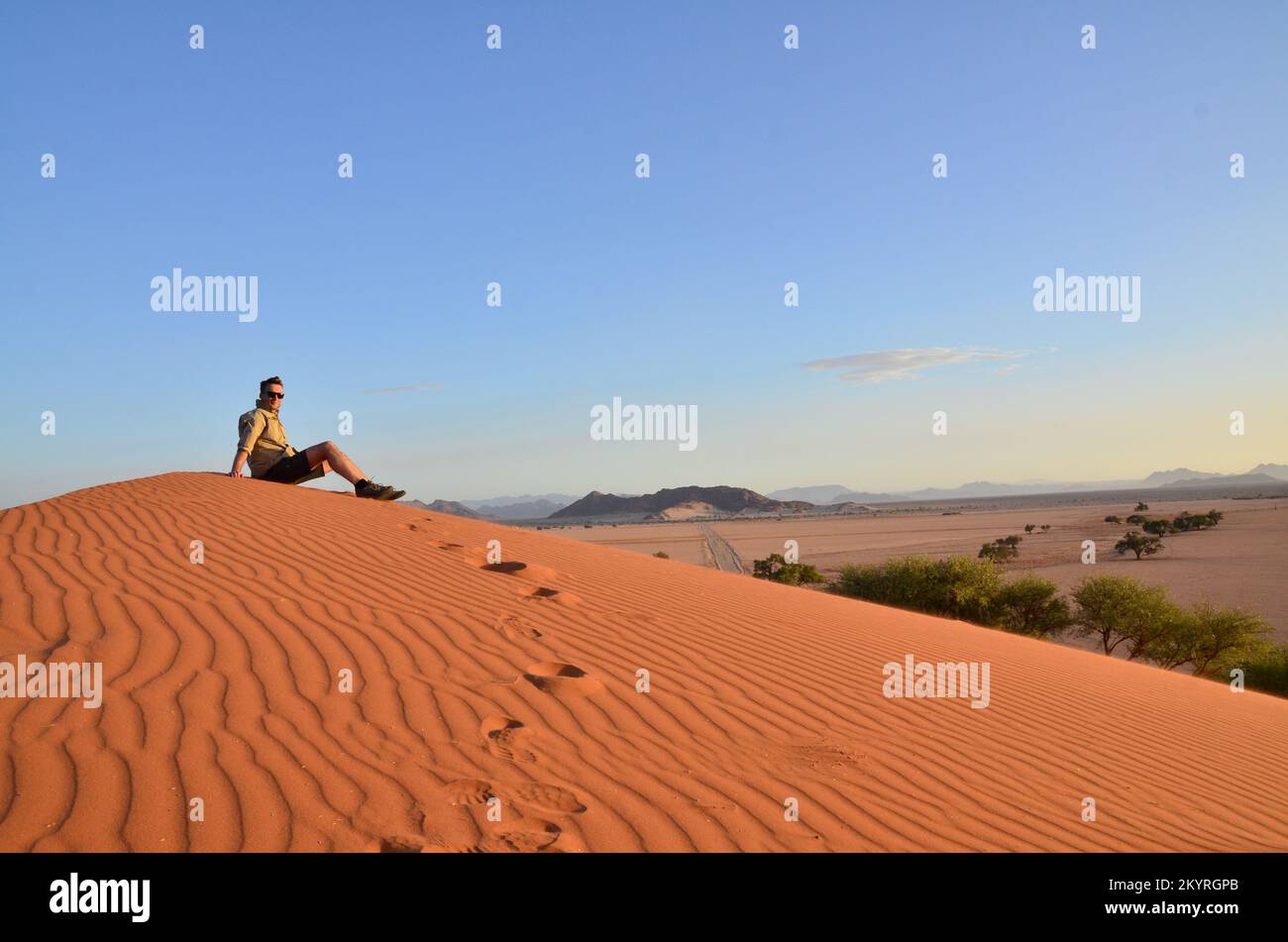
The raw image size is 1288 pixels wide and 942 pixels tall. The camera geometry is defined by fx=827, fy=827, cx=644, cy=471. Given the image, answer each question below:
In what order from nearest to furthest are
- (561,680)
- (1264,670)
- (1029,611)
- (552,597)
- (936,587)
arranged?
Result: (561,680)
(552,597)
(1264,670)
(1029,611)
(936,587)

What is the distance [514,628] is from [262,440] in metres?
5.66

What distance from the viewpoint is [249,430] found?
924 centimetres

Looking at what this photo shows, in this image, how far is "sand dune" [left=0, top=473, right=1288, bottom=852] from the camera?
304cm

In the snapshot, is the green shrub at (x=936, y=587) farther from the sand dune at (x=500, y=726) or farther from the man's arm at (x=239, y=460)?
the man's arm at (x=239, y=460)

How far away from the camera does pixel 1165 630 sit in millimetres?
16047

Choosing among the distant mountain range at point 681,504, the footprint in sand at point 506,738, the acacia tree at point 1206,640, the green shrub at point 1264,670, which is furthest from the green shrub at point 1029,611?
the distant mountain range at point 681,504

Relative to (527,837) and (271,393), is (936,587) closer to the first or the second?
(271,393)

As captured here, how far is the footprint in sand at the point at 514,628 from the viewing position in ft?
17.3

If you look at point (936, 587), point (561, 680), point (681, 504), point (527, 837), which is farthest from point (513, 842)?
point (681, 504)
